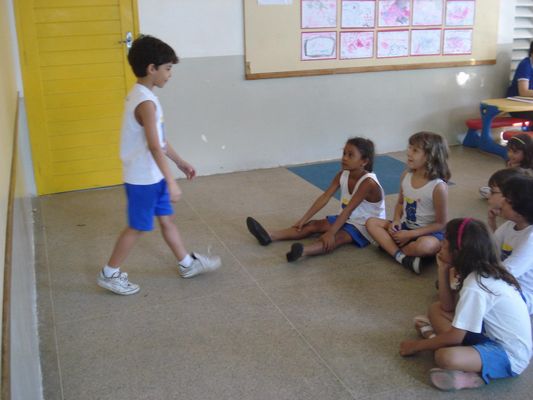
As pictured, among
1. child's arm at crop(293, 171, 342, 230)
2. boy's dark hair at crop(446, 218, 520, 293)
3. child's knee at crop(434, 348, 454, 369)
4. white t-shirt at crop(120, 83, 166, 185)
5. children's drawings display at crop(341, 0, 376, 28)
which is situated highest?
children's drawings display at crop(341, 0, 376, 28)

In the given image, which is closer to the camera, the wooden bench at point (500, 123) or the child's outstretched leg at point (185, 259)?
the child's outstretched leg at point (185, 259)

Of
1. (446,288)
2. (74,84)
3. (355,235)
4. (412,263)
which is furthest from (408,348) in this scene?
(74,84)

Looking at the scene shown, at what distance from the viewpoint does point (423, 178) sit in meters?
3.24

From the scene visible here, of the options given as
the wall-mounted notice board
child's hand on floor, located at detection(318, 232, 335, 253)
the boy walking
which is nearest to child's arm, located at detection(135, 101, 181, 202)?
the boy walking

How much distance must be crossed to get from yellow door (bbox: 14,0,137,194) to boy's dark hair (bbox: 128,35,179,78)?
2.00 meters

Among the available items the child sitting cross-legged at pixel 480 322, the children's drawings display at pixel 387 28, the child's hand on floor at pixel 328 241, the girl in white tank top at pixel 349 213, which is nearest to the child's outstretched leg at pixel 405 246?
the girl in white tank top at pixel 349 213

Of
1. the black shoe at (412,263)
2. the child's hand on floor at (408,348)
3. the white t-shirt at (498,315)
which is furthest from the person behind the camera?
the black shoe at (412,263)

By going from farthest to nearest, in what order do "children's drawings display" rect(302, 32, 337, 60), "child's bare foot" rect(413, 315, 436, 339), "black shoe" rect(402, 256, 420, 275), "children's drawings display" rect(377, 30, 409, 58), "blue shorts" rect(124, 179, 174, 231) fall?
"children's drawings display" rect(377, 30, 409, 58) → "children's drawings display" rect(302, 32, 337, 60) → "black shoe" rect(402, 256, 420, 275) → "blue shorts" rect(124, 179, 174, 231) → "child's bare foot" rect(413, 315, 436, 339)

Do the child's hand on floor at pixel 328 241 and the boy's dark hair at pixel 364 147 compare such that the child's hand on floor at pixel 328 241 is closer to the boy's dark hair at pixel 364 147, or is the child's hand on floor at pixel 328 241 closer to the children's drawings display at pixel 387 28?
the boy's dark hair at pixel 364 147

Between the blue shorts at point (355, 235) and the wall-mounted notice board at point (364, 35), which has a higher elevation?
the wall-mounted notice board at point (364, 35)

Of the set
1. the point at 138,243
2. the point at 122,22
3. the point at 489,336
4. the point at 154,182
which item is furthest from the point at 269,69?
the point at 489,336

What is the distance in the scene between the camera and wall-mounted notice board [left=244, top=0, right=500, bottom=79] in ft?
16.6

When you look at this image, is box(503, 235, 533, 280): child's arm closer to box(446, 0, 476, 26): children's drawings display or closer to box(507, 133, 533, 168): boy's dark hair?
box(507, 133, 533, 168): boy's dark hair

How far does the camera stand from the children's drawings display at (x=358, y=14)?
17.3 feet
